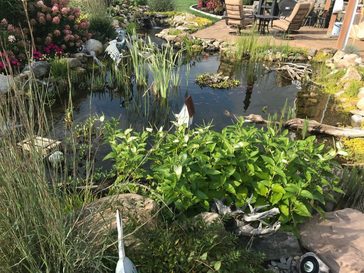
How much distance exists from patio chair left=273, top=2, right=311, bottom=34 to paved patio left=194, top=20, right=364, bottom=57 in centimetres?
39

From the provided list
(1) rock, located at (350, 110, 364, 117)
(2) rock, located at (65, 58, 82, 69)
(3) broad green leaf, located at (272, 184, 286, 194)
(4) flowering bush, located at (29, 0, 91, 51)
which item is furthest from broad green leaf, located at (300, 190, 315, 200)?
(4) flowering bush, located at (29, 0, 91, 51)

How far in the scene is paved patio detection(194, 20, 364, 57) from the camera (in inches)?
339

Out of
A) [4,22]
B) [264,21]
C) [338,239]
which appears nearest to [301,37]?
[264,21]

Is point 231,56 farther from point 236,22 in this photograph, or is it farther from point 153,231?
point 153,231

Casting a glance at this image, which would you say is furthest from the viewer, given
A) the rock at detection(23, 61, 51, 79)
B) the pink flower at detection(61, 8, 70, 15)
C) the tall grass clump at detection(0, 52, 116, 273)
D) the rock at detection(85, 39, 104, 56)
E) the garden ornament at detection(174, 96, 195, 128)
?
the rock at detection(85, 39, 104, 56)

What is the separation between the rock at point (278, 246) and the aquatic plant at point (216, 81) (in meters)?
4.00

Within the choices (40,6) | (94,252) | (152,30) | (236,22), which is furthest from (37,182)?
(152,30)

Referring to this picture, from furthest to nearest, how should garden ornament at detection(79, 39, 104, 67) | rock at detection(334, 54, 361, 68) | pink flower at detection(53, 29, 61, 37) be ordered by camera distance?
garden ornament at detection(79, 39, 104, 67), rock at detection(334, 54, 361, 68), pink flower at detection(53, 29, 61, 37)

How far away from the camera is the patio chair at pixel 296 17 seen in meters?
8.74

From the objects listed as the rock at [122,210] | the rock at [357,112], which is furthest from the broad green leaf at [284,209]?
the rock at [357,112]

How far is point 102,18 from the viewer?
8000 mm

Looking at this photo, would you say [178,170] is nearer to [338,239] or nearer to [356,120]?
[338,239]

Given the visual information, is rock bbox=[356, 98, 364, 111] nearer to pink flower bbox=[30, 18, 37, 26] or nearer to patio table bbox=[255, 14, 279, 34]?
patio table bbox=[255, 14, 279, 34]

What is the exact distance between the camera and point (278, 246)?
2.17 metres
